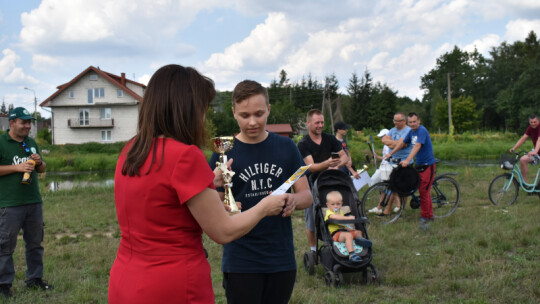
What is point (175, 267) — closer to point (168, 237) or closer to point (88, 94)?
point (168, 237)

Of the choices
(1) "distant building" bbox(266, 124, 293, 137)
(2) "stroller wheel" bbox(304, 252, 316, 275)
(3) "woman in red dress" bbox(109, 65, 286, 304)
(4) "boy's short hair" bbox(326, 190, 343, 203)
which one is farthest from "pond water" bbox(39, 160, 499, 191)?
(1) "distant building" bbox(266, 124, 293, 137)

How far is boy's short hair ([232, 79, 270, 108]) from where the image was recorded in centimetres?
282

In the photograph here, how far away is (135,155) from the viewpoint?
176 cm

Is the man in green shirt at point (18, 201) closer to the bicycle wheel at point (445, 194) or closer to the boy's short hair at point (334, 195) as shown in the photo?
the boy's short hair at point (334, 195)

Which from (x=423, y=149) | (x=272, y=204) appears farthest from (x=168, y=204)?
(x=423, y=149)

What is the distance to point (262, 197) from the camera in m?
2.91

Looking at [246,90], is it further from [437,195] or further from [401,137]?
[437,195]

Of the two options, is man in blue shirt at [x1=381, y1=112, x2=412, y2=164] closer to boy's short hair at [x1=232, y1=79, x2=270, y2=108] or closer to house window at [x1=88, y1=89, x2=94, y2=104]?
boy's short hair at [x1=232, y1=79, x2=270, y2=108]

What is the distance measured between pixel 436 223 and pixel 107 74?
49.6m

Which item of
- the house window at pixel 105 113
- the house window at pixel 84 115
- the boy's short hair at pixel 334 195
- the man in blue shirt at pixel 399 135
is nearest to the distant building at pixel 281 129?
the house window at pixel 105 113

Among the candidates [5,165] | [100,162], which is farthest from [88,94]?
[5,165]

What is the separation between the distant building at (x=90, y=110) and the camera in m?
49.2

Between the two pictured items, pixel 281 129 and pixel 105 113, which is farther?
pixel 281 129

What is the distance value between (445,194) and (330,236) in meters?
4.60
